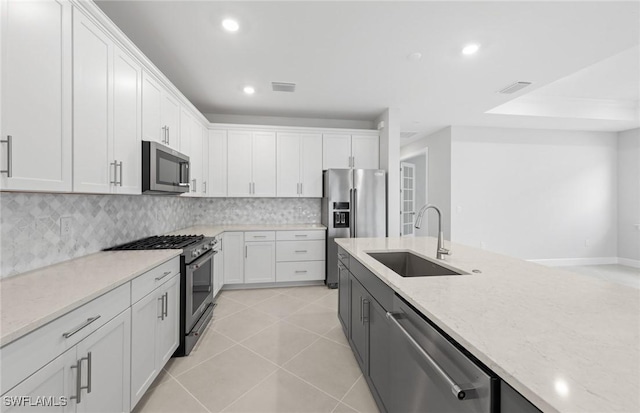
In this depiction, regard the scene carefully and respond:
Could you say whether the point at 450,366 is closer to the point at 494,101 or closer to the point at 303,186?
the point at 303,186

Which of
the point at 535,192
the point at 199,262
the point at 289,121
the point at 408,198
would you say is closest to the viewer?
the point at 199,262

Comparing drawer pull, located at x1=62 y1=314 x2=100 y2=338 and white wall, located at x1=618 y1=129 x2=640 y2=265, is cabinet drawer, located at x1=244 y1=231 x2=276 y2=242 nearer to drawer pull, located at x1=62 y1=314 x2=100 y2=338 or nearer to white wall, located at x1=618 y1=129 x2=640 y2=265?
drawer pull, located at x1=62 y1=314 x2=100 y2=338

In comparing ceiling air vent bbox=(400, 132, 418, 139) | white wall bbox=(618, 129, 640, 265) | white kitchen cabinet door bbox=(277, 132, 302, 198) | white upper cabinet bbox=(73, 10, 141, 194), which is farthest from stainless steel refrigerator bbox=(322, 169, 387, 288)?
white wall bbox=(618, 129, 640, 265)

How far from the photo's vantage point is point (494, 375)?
748mm

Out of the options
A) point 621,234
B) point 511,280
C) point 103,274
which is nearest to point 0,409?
point 103,274

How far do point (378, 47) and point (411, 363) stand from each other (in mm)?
2583

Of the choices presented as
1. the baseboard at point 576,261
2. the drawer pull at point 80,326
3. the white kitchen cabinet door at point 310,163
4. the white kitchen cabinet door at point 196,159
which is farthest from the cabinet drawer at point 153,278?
the baseboard at point 576,261

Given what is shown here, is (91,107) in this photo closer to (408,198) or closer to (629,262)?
(408,198)

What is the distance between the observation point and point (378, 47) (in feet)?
8.48

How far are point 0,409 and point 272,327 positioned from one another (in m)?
2.19

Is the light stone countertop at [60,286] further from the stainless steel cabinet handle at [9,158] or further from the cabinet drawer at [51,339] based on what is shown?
the stainless steel cabinet handle at [9,158]

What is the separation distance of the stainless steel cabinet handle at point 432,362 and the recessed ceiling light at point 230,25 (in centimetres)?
244

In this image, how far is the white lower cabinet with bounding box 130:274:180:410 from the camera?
1635 millimetres

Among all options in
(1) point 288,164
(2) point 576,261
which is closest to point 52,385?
(1) point 288,164
